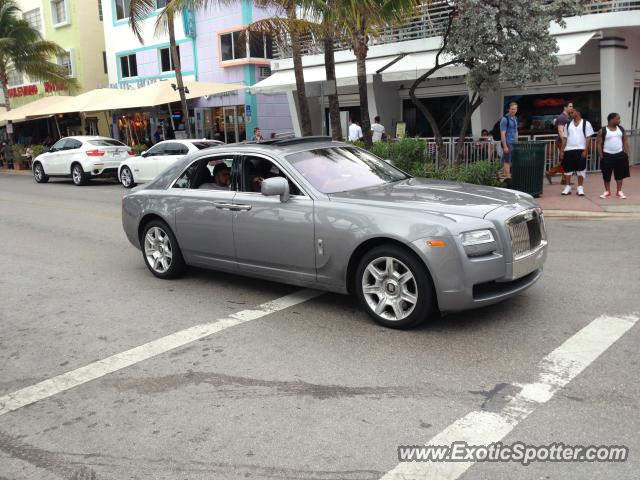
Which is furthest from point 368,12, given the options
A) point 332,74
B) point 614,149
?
point 614,149

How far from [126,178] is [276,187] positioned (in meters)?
14.5

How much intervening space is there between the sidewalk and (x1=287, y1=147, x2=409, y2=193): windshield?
18.7ft

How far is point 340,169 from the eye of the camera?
6.22 m

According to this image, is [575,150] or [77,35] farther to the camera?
[77,35]

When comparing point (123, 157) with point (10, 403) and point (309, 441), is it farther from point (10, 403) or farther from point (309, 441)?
point (309, 441)

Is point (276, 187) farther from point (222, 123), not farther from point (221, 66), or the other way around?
point (222, 123)

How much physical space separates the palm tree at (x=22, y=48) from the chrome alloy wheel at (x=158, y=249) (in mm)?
26648

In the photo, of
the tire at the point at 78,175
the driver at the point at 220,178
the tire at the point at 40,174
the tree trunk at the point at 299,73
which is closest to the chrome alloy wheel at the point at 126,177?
the tire at the point at 78,175

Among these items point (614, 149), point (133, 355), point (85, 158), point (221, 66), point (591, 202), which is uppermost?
point (221, 66)

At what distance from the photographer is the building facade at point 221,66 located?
26922mm

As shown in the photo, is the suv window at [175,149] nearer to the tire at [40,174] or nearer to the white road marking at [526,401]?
the tire at [40,174]

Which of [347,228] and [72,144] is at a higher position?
[72,144]

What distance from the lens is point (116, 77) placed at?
33.4 meters

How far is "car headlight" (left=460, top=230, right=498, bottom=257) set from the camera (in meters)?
4.89
